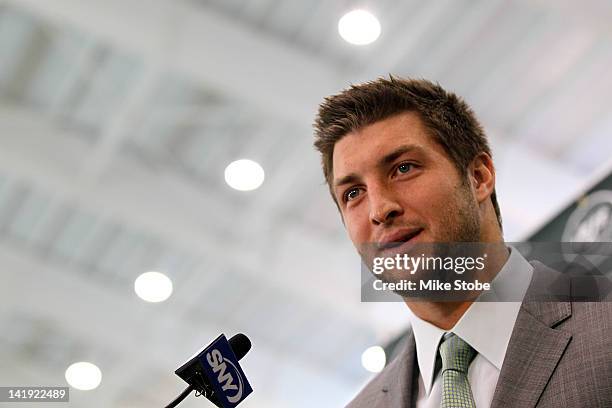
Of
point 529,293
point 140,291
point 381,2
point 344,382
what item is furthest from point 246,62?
point 529,293

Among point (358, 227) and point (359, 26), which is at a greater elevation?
point (359, 26)

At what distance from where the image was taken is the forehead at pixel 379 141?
1.31m

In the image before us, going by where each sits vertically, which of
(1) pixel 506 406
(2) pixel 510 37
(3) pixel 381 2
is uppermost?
(3) pixel 381 2

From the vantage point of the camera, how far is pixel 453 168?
4.42ft

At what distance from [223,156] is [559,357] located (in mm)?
5897

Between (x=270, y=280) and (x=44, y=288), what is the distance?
289cm

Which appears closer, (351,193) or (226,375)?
(226,375)

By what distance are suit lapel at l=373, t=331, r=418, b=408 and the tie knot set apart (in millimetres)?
112

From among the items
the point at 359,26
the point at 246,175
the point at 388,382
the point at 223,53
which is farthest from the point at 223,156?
the point at 388,382

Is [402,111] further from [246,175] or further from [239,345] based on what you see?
[246,175]

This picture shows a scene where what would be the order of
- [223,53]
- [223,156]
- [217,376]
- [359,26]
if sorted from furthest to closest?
Result: [223,156] → [223,53] → [359,26] → [217,376]

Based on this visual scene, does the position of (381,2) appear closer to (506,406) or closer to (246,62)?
(246,62)

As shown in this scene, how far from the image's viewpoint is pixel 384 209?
1231mm

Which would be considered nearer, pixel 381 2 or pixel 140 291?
pixel 140 291
